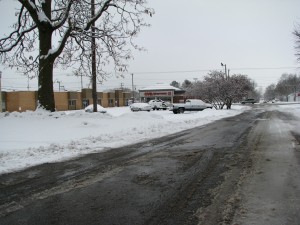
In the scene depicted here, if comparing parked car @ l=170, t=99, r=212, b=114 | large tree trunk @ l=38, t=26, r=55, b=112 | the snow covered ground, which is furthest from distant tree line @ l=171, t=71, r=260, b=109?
large tree trunk @ l=38, t=26, r=55, b=112

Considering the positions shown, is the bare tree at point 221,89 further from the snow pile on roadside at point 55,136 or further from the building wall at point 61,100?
the snow pile on roadside at point 55,136

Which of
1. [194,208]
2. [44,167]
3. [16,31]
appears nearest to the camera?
[194,208]

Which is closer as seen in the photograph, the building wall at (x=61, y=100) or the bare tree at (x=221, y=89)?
the bare tree at (x=221, y=89)

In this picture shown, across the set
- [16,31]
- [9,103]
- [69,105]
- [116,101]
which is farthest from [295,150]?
[116,101]

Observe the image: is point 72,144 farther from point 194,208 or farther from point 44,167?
point 194,208

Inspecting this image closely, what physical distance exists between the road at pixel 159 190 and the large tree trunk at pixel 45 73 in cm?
1066

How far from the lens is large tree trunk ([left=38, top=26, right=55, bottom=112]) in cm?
1922

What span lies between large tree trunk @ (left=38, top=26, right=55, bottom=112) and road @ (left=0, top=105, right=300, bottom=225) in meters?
10.7

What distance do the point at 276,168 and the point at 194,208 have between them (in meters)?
3.47

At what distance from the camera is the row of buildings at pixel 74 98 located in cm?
6306

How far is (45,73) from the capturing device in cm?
1939

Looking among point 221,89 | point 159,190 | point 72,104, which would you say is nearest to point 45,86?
point 159,190

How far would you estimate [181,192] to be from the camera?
18.8 ft

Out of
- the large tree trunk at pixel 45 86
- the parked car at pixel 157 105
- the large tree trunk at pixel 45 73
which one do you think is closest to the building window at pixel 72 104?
the parked car at pixel 157 105
